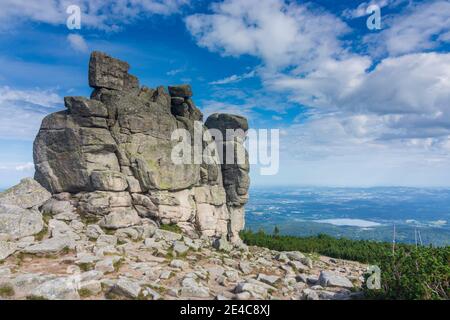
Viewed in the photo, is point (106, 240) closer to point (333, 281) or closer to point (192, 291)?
point (192, 291)

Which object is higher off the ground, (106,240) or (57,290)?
(106,240)

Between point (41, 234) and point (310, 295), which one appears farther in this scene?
point (41, 234)

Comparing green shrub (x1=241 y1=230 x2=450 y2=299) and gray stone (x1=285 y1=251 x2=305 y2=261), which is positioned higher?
green shrub (x1=241 y1=230 x2=450 y2=299)

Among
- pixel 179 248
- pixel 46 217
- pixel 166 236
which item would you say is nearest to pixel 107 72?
pixel 46 217

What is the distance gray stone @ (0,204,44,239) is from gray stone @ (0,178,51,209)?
1.96 m

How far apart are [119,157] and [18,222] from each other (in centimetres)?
1066

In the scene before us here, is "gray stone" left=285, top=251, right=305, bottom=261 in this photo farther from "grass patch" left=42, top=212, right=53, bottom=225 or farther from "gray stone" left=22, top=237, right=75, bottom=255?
"grass patch" left=42, top=212, right=53, bottom=225

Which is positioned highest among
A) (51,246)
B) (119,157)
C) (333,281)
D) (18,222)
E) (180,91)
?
(180,91)

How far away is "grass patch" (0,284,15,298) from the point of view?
43.1ft

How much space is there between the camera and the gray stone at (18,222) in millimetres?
19656

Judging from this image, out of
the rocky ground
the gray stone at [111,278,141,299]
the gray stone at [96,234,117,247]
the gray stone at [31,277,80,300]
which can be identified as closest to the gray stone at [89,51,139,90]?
the rocky ground

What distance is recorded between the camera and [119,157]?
2931 centimetres

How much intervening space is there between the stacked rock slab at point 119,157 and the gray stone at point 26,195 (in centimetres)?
115

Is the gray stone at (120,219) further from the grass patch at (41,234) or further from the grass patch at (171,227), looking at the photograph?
the grass patch at (41,234)
